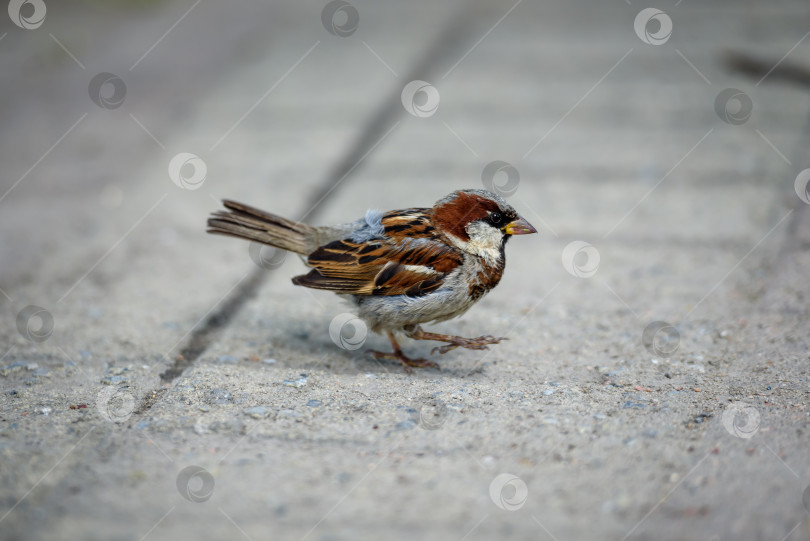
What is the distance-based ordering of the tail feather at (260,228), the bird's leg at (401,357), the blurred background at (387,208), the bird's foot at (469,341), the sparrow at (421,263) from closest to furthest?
the blurred background at (387,208), the sparrow at (421,263), the bird's foot at (469,341), the bird's leg at (401,357), the tail feather at (260,228)

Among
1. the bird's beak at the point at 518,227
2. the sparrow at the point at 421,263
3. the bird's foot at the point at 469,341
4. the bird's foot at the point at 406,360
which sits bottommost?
the bird's foot at the point at 406,360

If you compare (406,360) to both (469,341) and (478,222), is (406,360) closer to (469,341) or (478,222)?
(469,341)

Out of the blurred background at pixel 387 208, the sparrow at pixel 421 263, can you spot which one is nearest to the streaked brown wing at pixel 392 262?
the sparrow at pixel 421 263

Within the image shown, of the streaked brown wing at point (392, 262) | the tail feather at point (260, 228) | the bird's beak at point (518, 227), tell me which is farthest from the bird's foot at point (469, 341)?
the tail feather at point (260, 228)

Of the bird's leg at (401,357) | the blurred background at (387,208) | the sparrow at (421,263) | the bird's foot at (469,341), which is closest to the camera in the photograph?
the blurred background at (387,208)

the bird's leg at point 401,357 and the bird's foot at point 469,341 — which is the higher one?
the bird's foot at point 469,341

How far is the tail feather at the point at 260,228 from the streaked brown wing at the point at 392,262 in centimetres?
21

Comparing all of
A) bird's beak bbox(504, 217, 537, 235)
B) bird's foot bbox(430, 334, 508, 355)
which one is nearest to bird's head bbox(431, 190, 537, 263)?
bird's beak bbox(504, 217, 537, 235)

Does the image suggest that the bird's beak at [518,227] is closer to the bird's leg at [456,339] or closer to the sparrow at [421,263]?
the sparrow at [421,263]

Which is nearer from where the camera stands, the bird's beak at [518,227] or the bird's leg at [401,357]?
the bird's beak at [518,227]

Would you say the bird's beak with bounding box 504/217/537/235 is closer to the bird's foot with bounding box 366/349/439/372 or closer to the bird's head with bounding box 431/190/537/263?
the bird's head with bounding box 431/190/537/263

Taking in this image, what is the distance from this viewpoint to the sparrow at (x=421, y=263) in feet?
13.5

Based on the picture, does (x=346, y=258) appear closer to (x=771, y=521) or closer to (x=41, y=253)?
(x=771, y=521)

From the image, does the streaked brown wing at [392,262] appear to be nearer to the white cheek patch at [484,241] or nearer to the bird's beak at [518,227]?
the white cheek patch at [484,241]
